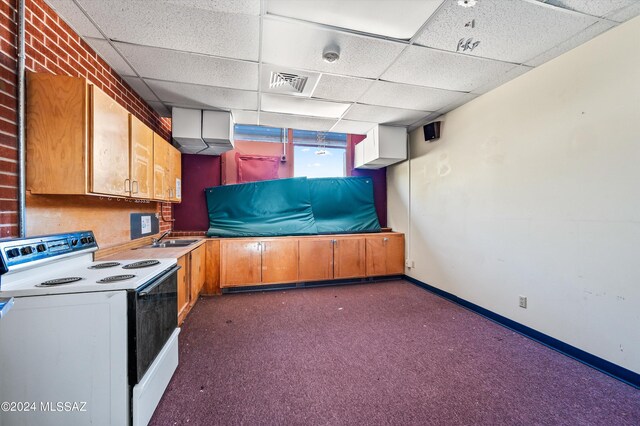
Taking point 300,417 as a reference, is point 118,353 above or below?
above

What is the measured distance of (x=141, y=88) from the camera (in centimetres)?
276

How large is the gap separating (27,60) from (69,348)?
5.70 ft

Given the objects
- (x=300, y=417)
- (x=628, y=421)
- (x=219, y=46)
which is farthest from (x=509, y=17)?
(x=300, y=417)

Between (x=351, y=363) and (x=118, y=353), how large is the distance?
158 cm

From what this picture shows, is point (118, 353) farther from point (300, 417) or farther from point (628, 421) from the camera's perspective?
point (628, 421)

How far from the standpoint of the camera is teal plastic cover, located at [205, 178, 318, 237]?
4.08m

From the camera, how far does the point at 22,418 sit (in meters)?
1.22

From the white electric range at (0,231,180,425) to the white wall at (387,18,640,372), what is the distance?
323 centimetres

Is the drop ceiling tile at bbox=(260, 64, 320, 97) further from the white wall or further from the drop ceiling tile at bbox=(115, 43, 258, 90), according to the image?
the white wall

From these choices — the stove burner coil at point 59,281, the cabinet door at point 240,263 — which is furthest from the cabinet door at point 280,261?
the stove burner coil at point 59,281

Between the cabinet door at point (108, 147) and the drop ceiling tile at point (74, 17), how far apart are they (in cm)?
58

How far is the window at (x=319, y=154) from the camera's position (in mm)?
4617

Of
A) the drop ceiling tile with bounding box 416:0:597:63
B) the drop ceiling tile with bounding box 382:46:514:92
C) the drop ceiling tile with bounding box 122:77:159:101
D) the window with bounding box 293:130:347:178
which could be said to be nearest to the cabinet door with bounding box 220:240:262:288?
the window with bounding box 293:130:347:178

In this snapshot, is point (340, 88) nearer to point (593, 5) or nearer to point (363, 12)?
point (363, 12)
